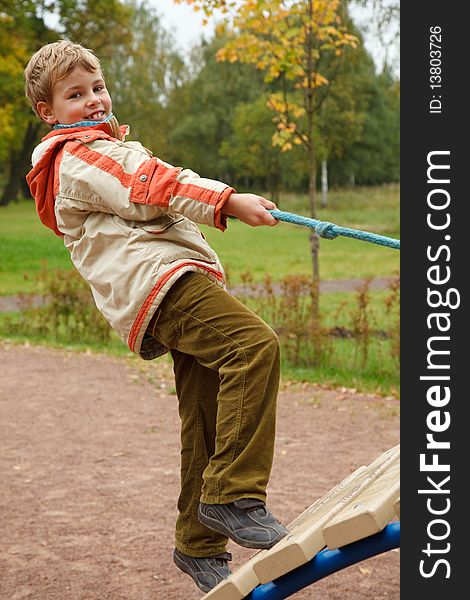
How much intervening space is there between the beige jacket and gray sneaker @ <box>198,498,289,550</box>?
590 mm

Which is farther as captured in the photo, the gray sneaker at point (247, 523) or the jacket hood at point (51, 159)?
the jacket hood at point (51, 159)

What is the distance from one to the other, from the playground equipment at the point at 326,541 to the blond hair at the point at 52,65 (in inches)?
31.8

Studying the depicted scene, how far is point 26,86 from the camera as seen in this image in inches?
119

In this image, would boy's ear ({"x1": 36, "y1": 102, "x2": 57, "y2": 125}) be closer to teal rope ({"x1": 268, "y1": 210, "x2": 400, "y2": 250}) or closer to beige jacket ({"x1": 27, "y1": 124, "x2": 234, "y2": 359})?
beige jacket ({"x1": 27, "y1": 124, "x2": 234, "y2": 359})

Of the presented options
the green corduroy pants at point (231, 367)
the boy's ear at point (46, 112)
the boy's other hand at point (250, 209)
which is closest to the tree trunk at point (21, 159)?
the boy's ear at point (46, 112)

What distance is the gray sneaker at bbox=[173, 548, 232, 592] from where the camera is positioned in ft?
10.2

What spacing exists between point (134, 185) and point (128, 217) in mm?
107

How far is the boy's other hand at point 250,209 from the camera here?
2.68 meters

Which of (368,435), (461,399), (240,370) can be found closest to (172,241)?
(240,370)

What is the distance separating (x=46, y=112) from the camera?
3.02m

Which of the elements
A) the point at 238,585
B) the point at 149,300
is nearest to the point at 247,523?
the point at 238,585

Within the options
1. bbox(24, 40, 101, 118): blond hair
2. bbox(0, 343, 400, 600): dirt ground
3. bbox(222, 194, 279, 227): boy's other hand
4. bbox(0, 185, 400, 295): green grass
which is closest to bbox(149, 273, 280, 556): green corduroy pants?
bbox(222, 194, 279, 227): boy's other hand

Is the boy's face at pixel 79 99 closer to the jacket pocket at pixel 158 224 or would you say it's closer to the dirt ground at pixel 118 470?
the jacket pocket at pixel 158 224

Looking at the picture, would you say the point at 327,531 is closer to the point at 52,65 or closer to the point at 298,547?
the point at 298,547
